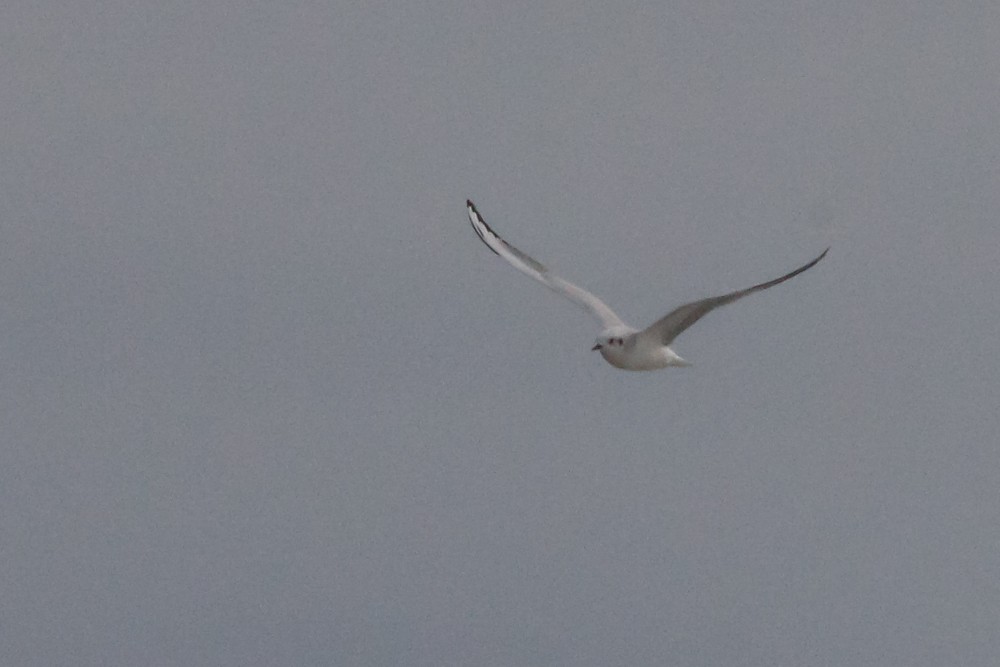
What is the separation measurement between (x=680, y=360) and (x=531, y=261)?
588 centimetres

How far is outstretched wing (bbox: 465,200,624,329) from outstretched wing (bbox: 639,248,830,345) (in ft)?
12.9

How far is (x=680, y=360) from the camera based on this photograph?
41719 mm

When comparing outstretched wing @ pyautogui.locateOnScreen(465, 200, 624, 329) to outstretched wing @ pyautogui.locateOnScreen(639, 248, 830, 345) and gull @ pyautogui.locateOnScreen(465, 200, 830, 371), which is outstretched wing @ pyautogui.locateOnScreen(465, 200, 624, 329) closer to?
gull @ pyautogui.locateOnScreen(465, 200, 830, 371)

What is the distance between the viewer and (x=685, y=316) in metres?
39.8

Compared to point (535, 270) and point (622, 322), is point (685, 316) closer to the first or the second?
point (622, 322)

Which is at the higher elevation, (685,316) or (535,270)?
(535,270)

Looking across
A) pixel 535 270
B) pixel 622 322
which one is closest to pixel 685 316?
pixel 622 322

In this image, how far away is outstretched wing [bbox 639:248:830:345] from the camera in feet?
124

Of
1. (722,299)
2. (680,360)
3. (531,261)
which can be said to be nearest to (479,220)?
(531,261)

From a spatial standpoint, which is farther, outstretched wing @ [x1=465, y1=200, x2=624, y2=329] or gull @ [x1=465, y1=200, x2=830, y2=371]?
outstretched wing @ [x1=465, y1=200, x2=624, y2=329]

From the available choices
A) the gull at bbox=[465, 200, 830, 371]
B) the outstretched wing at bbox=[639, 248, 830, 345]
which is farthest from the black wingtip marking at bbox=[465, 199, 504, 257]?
the outstretched wing at bbox=[639, 248, 830, 345]

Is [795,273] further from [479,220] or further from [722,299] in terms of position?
[479,220]

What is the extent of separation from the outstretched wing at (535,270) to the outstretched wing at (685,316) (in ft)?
12.9

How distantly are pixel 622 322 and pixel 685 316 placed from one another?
4333mm
